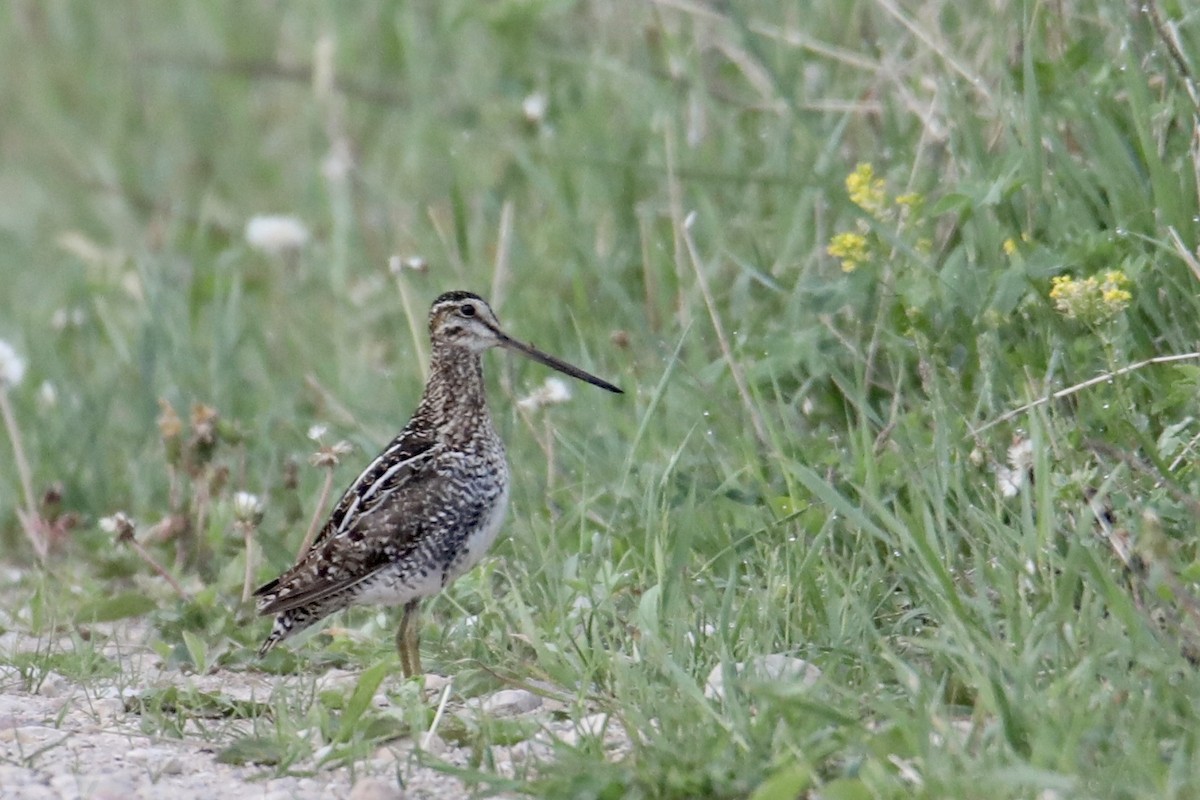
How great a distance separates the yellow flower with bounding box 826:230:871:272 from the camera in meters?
5.25

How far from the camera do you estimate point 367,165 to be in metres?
9.12

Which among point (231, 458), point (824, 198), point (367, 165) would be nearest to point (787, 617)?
point (824, 198)

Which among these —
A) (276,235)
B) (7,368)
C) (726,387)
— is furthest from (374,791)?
(276,235)

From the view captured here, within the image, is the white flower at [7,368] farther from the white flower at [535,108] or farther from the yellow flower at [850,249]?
the yellow flower at [850,249]

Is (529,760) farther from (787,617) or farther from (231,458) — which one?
(231,458)

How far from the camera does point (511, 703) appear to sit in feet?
13.8

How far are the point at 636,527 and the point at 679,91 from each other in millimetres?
2817

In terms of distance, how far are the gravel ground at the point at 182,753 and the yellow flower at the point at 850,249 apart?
160 cm

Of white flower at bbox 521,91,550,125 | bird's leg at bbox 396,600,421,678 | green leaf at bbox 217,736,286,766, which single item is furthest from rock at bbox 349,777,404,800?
white flower at bbox 521,91,550,125

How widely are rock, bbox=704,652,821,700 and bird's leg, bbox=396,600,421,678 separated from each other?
0.82m

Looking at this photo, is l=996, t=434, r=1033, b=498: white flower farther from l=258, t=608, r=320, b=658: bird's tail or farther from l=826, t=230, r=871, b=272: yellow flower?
l=258, t=608, r=320, b=658: bird's tail

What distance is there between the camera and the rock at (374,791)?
3.64 meters

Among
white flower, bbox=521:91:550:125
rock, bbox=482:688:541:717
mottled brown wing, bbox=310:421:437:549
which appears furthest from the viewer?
white flower, bbox=521:91:550:125

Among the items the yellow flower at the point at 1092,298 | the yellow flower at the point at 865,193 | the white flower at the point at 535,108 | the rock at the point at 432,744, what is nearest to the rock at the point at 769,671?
the rock at the point at 432,744
